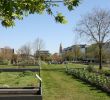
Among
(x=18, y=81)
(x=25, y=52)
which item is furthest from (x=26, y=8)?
(x=25, y=52)

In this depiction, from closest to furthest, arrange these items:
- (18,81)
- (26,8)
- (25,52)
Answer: (26,8), (18,81), (25,52)

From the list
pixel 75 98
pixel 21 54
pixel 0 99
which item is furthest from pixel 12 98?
pixel 21 54

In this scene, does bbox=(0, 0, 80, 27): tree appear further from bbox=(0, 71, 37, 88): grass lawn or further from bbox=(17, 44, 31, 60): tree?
bbox=(17, 44, 31, 60): tree

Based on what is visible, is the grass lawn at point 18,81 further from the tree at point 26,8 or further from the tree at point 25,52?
the tree at point 25,52

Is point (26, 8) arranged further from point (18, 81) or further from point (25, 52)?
point (25, 52)

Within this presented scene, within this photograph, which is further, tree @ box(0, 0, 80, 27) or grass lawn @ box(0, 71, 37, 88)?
grass lawn @ box(0, 71, 37, 88)

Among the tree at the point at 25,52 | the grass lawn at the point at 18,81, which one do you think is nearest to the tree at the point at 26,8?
the grass lawn at the point at 18,81

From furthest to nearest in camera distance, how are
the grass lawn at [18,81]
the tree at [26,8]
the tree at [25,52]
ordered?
the tree at [25,52] → the grass lawn at [18,81] → the tree at [26,8]

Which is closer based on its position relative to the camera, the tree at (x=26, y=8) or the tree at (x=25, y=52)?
the tree at (x=26, y=8)

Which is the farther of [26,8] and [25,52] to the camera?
[25,52]

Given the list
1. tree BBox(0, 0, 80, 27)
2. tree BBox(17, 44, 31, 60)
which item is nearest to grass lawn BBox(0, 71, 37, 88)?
tree BBox(0, 0, 80, 27)

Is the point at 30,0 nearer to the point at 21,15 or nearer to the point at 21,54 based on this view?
the point at 21,15

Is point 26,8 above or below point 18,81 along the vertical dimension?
above

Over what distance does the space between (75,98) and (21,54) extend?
365 feet
